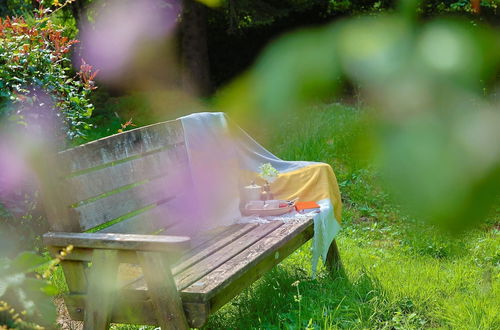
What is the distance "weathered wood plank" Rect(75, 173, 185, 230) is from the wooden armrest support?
7.5 inches

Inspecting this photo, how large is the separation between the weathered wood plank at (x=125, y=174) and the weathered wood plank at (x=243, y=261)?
60 centimetres

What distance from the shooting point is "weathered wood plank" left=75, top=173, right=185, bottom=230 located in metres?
2.53

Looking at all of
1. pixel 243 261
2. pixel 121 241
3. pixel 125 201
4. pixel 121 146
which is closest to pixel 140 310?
pixel 121 241

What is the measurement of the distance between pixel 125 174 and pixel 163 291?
84 centimetres

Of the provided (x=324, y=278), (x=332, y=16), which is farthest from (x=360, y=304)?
(x=332, y=16)

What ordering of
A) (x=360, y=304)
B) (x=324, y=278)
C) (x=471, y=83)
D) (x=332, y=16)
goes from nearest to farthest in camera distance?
1. (x=471, y=83)
2. (x=332, y=16)
3. (x=360, y=304)
4. (x=324, y=278)

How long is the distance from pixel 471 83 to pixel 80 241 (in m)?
1.99

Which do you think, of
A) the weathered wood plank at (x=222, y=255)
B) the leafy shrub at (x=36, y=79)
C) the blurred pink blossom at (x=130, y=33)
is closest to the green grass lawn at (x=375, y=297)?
Result: the weathered wood plank at (x=222, y=255)

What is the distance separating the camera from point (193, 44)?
3.44 ft

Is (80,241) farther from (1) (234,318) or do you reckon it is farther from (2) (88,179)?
(1) (234,318)

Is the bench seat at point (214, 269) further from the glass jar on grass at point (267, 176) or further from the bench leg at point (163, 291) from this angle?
the glass jar on grass at point (267, 176)

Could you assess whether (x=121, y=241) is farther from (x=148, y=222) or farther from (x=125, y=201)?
(x=148, y=222)

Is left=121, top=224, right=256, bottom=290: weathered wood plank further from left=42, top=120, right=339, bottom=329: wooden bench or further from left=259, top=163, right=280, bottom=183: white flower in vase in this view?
left=259, top=163, right=280, bottom=183: white flower in vase

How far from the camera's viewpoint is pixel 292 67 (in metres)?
0.44
